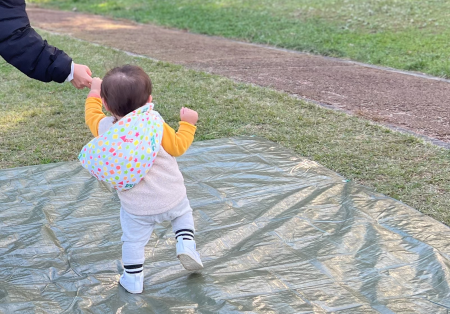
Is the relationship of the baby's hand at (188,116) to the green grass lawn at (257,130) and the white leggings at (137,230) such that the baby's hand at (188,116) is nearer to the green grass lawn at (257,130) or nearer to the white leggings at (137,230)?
the white leggings at (137,230)

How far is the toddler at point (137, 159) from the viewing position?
2.04 meters

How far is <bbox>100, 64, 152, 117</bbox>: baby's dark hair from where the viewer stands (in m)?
2.06

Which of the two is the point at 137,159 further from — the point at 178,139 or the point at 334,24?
the point at 334,24

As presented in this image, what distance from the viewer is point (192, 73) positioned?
247 inches

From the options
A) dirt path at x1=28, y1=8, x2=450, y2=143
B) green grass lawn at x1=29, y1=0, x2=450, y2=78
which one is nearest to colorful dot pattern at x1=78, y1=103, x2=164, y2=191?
dirt path at x1=28, y1=8, x2=450, y2=143

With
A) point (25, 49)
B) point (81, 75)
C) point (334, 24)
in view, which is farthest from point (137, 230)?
point (334, 24)

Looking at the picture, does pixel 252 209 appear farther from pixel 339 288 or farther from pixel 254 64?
pixel 254 64

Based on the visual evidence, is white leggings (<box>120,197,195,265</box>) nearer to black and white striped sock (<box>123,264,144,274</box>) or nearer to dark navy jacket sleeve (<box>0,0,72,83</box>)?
black and white striped sock (<box>123,264,144,274</box>)

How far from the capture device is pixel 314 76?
629 cm

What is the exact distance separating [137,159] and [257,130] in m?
2.39

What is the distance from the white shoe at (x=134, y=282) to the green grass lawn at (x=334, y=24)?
5.16 m

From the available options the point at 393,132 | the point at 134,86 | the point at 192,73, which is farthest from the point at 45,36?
the point at 134,86

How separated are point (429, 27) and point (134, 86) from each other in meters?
7.57

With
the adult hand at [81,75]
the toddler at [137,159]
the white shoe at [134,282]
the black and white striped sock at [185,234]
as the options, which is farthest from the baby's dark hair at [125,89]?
the white shoe at [134,282]
